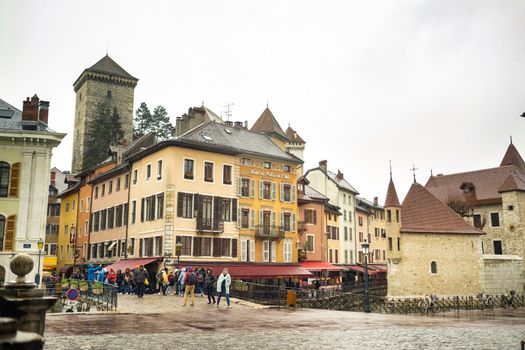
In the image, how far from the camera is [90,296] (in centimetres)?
2156

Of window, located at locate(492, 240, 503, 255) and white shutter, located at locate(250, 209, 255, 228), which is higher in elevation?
white shutter, located at locate(250, 209, 255, 228)

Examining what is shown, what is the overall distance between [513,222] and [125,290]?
120ft

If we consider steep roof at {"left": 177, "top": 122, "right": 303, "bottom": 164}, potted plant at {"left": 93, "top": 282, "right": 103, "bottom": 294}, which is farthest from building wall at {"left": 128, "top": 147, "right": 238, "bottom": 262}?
potted plant at {"left": 93, "top": 282, "right": 103, "bottom": 294}

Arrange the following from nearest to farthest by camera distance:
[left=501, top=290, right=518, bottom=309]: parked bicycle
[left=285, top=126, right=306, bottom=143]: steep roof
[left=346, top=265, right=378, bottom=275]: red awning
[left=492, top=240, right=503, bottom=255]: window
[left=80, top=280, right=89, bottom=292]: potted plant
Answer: [left=80, top=280, right=89, bottom=292]: potted plant
[left=501, top=290, right=518, bottom=309]: parked bicycle
[left=492, top=240, right=503, bottom=255]: window
[left=346, top=265, right=378, bottom=275]: red awning
[left=285, top=126, right=306, bottom=143]: steep roof

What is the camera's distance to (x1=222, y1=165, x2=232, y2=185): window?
36688mm

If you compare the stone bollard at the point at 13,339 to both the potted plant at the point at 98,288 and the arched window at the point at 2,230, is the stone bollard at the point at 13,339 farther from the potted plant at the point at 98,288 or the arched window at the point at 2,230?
the arched window at the point at 2,230

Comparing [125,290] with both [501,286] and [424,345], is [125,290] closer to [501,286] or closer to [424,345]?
[424,345]

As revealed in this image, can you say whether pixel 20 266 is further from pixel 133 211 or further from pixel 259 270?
pixel 133 211

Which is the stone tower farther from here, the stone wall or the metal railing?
the metal railing

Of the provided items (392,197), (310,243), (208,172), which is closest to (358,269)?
(310,243)

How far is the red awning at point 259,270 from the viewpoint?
112 feet

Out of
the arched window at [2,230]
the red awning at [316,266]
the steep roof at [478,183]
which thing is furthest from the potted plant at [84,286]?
the steep roof at [478,183]

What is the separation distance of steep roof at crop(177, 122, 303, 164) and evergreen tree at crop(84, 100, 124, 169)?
40.1m

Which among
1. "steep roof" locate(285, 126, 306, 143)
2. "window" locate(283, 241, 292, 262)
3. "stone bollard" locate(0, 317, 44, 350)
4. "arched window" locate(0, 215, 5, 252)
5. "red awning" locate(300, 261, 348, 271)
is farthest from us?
"steep roof" locate(285, 126, 306, 143)
